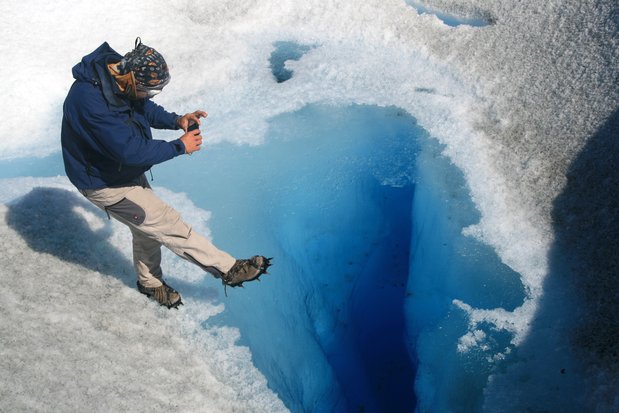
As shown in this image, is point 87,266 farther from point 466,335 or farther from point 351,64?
point 351,64

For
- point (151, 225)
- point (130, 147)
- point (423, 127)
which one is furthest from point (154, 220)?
point (423, 127)

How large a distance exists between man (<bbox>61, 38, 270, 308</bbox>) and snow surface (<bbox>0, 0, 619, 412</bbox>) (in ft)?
3.10

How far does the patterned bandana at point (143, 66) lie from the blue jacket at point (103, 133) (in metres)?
0.14

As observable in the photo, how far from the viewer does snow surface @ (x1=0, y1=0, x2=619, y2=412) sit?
4656mm

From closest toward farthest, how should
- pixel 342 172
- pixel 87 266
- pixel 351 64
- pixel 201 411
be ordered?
1. pixel 201 411
2. pixel 87 266
3. pixel 342 172
4. pixel 351 64

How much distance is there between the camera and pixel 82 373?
4297 mm

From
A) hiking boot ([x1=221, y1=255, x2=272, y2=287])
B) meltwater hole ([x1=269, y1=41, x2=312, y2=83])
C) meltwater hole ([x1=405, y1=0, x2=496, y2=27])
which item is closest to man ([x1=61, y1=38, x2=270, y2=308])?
hiking boot ([x1=221, y1=255, x2=272, y2=287])

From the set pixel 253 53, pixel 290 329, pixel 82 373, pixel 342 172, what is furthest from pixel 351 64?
pixel 82 373

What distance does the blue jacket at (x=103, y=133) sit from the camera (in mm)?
3727

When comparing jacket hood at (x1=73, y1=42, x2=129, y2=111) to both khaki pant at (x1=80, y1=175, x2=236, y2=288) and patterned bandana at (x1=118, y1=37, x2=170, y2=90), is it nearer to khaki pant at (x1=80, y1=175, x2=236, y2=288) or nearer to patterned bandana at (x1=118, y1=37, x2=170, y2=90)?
patterned bandana at (x1=118, y1=37, x2=170, y2=90)

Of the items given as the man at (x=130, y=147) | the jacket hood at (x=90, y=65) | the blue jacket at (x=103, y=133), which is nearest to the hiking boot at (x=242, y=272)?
the man at (x=130, y=147)

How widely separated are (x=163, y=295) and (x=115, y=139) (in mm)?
1970

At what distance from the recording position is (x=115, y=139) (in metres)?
3.76

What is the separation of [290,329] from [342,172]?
7.50 feet
